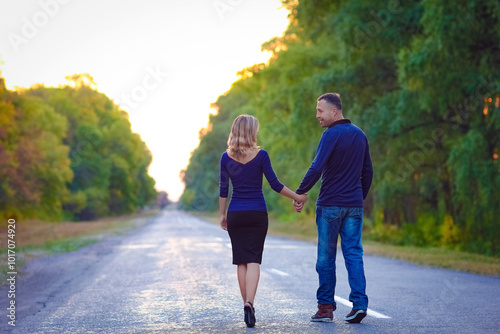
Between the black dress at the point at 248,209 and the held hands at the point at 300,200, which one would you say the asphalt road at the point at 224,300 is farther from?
the held hands at the point at 300,200

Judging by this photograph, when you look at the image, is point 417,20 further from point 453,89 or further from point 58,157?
point 58,157

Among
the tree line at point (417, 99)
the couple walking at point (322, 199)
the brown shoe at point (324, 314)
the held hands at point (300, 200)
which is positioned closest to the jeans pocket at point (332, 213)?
A: the couple walking at point (322, 199)

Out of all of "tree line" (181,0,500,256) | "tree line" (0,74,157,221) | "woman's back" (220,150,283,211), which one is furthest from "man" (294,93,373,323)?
"tree line" (0,74,157,221)

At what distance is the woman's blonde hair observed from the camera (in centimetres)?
554

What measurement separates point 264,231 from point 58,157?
38983 millimetres

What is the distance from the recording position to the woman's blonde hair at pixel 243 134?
18.2ft

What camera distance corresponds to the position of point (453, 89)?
1537 centimetres

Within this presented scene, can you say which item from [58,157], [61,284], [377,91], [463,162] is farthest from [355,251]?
[58,157]

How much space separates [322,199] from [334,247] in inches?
18.7

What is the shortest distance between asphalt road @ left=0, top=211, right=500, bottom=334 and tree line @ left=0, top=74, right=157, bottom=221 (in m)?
20.6

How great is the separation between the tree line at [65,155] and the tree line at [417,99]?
15.2 meters

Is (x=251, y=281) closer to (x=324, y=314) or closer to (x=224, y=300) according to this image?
(x=324, y=314)

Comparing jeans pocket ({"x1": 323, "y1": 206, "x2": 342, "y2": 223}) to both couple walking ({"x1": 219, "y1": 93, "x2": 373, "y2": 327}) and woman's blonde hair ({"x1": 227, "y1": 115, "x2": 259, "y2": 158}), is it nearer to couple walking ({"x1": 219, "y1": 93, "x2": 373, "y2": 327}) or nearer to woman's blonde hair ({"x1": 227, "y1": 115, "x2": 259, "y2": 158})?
couple walking ({"x1": 219, "y1": 93, "x2": 373, "y2": 327})

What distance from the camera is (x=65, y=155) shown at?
4384cm
